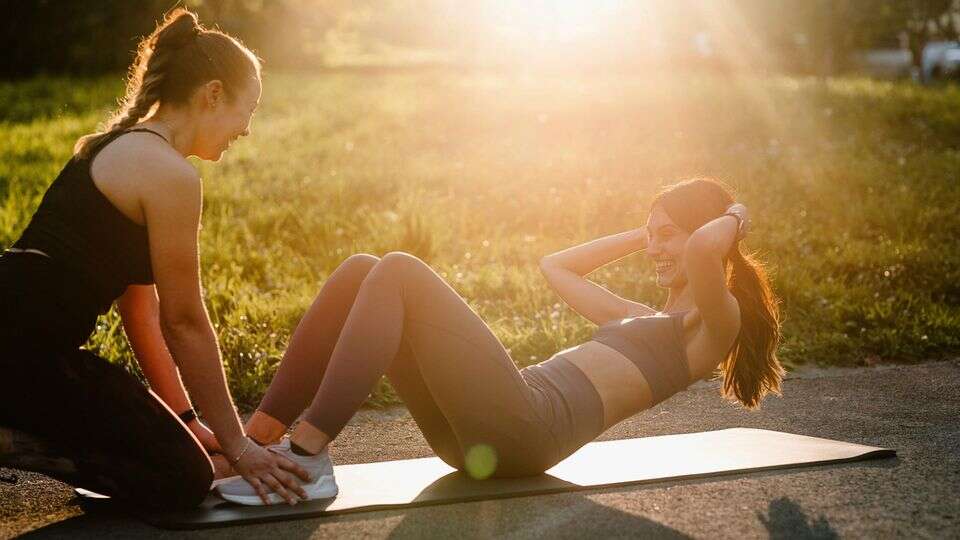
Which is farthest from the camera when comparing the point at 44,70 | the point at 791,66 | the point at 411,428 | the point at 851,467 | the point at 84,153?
the point at 791,66

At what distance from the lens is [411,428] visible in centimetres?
504

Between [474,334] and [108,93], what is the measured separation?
15.2 m

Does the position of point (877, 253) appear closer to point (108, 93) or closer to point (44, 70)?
point (108, 93)

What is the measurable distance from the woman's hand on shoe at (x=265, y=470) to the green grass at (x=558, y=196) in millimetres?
2068

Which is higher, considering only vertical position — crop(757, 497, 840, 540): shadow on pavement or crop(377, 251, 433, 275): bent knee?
crop(377, 251, 433, 275): bent knee

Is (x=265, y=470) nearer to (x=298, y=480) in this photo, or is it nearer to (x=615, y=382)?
(x=298, y=480)

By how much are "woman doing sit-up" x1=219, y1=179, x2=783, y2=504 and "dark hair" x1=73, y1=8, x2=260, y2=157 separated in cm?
78

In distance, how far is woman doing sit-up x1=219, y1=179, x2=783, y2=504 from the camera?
3.49 metres

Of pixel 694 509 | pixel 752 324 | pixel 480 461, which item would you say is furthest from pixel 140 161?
pixel 752 324

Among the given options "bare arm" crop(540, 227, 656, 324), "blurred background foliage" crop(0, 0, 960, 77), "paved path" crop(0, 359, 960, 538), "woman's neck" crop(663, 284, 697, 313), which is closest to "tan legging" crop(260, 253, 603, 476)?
"paved path" crop(0, 359, 960, 538)

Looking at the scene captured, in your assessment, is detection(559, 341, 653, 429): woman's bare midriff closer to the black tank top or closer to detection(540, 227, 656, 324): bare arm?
detection(540, 227, 656, 324): bare arm

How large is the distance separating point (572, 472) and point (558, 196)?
5.71m

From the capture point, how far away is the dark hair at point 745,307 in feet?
12.9

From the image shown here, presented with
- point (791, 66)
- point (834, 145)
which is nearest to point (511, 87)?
point (834, 145)
